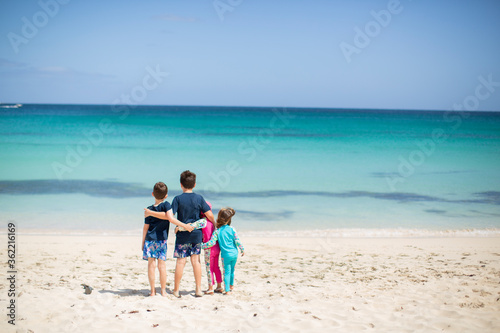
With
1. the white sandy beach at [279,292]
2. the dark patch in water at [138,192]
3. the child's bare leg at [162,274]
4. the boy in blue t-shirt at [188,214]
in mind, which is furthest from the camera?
the dark patch in water at [138,192]

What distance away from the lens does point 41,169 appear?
19.3 meters

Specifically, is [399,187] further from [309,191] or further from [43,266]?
[43,266]

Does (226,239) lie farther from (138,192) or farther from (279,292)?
(138,192)

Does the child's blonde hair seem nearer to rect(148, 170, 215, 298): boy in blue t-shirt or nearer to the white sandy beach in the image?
rect(148, 170, 215, 298): boy in blue t-shirt

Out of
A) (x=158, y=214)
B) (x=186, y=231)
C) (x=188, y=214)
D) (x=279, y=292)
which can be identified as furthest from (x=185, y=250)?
(x=279, y=292)

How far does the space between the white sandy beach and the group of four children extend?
46 centimetres

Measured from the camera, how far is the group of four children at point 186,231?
16.2 ft

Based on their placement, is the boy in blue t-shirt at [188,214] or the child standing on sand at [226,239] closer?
the boy in blue t-shirt at [188,214]

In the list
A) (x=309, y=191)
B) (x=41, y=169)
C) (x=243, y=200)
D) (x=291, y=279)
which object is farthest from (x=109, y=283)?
(x=41, y=169)

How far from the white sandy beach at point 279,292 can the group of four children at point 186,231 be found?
1.50 ft

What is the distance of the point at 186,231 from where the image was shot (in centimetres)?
506

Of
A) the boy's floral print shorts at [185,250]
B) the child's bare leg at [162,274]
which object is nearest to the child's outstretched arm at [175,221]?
the boy's floral print shorts at [185,250]

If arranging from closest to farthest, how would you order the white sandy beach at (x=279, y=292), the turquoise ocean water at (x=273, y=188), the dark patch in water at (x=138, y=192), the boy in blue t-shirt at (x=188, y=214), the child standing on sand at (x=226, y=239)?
the white sandy beach at (x=279, y=292)
the boy in blue t-shirt at (x=188, y=214)
the child standing on sand at (x=226, y=239)
the turquoise ocean water at (x=273, y=188)
the dark patch in water at (x=138, y=192)

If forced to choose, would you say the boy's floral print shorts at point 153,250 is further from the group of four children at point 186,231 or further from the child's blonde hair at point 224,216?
the child's blonde hair at point 224,216
